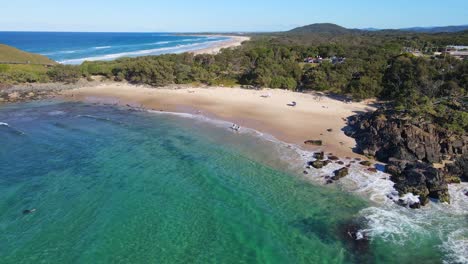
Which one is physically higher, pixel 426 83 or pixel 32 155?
pixel 426 83

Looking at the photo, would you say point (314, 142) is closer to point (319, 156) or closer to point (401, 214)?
point (319, 156)

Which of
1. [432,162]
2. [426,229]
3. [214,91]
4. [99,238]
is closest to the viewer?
[99,238]

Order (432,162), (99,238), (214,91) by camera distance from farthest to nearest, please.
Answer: (214,91), (432,162), (99,238)

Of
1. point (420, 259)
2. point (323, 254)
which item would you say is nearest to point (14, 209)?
point (323, 254)

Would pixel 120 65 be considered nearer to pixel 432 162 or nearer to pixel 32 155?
pixel 32 155

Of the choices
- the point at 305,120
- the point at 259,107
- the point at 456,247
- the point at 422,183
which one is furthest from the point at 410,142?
the point at 259,107

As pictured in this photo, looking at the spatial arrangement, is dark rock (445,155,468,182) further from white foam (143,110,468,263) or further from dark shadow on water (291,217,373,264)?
dark shadow on water (291,217,373,264)

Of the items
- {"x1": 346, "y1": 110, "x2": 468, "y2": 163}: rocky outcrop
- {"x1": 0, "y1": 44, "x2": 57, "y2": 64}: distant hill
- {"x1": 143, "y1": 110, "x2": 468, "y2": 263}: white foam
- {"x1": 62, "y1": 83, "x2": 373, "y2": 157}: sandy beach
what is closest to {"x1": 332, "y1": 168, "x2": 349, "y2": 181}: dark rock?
{"x1": 143, "y1": 110, "x2": 468, "y2": 263}: white foam
